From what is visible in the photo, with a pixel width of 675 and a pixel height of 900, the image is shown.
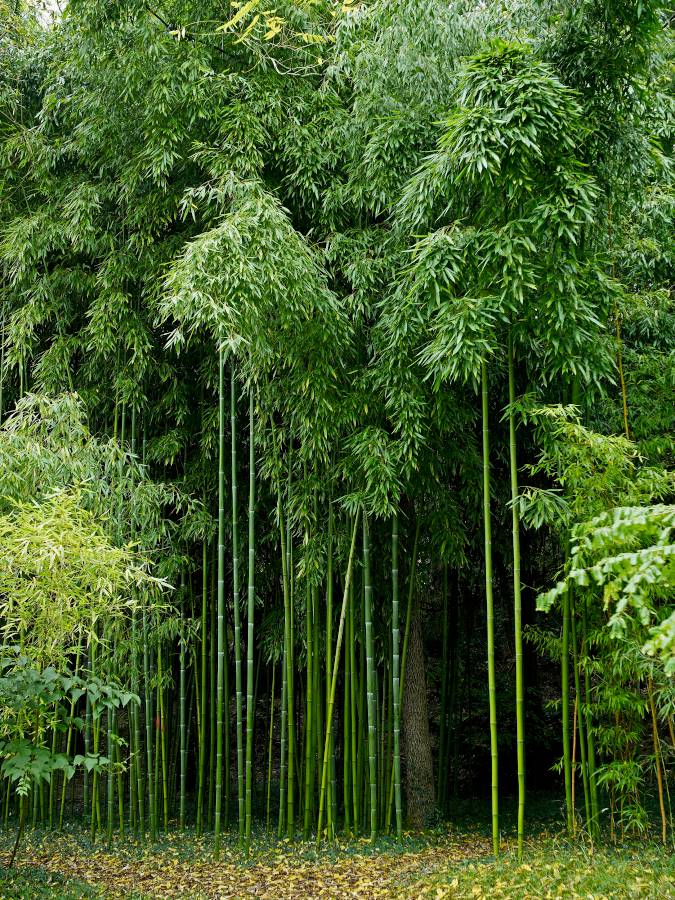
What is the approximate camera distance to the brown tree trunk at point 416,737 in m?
6.04

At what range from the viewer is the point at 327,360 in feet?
16.4

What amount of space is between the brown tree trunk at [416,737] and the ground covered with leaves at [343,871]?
533 mm

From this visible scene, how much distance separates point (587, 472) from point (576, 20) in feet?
8.20

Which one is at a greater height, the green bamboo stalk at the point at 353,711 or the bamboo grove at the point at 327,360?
the bamboo grove at the point at 327,360

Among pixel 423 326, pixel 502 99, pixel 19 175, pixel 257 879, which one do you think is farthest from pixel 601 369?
pixel 19 175

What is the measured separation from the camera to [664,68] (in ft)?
16.4

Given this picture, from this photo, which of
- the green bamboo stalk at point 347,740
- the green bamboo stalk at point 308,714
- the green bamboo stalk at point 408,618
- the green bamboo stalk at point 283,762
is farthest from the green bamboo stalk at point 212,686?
the green bamboo stalk at point 408,618

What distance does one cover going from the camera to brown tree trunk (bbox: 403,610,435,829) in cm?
604

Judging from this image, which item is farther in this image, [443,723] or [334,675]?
[443,723]

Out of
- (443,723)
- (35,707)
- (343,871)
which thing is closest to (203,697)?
(343,871)

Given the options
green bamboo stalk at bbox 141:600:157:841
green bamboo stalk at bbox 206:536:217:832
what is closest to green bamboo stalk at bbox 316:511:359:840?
green bamboo stalk at bbox 206:536:217:832

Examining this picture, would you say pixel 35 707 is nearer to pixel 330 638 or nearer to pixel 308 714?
pixel 330 638

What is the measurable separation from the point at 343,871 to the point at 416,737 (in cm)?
179

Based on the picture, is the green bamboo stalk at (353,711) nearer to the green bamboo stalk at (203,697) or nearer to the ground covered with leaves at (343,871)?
the ground covered with leaves at (343,871)
